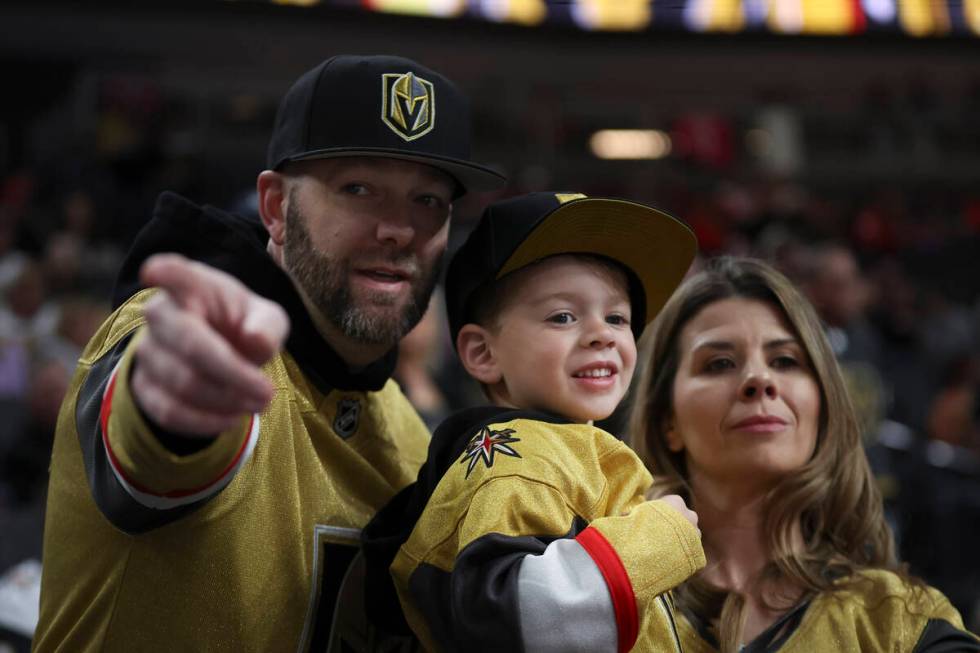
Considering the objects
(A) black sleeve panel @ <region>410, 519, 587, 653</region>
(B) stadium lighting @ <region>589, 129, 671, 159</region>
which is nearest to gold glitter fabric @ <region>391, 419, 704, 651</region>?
(A) black sleeve panel @ <region>410, 519, 587, 653</region>

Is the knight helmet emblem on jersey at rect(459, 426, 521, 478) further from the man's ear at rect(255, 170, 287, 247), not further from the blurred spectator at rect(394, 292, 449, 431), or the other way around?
the blurred spectator at rect(394, 292, 449, 431)

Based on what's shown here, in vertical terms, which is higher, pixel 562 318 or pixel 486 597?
pixel 562 318

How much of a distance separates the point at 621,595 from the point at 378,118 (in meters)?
0.91

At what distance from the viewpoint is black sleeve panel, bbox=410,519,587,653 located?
149 cm

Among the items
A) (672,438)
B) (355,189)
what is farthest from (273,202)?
(672,438)

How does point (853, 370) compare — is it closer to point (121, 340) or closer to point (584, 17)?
point (584, 17)

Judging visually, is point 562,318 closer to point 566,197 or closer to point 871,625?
point 566,197

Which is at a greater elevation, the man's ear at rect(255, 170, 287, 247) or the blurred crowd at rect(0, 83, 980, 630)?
the man's ear at rect(255, 170, 287, 247)

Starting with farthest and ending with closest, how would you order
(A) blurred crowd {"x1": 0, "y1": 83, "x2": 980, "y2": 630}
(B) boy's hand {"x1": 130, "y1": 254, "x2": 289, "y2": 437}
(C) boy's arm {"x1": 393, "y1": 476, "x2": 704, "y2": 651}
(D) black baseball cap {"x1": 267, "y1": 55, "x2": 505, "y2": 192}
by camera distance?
(A) blurred crowd {"x1": 0, "y1": 83, "x2": 980, "y2": 630}, (D) black baseball cap {"x1": 267, "y1": 55, "x2": 505, "y2": 192}, (C) boy's arm {"x1": 393, "y1": 476, "x2": 704, "y2": 651}, (B) boy's hand {"x1": 130, "y1": 254, "x2": 289, "y2": 437}

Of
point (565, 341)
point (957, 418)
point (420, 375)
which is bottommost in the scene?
point (957, 418)

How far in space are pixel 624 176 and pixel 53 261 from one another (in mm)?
5952

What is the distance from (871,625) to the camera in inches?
73.3

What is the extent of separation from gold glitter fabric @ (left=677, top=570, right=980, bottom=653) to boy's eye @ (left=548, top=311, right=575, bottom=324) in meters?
0.54

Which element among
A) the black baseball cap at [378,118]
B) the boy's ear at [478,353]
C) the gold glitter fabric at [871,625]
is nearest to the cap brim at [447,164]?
the black baseball cap at [378,118]
